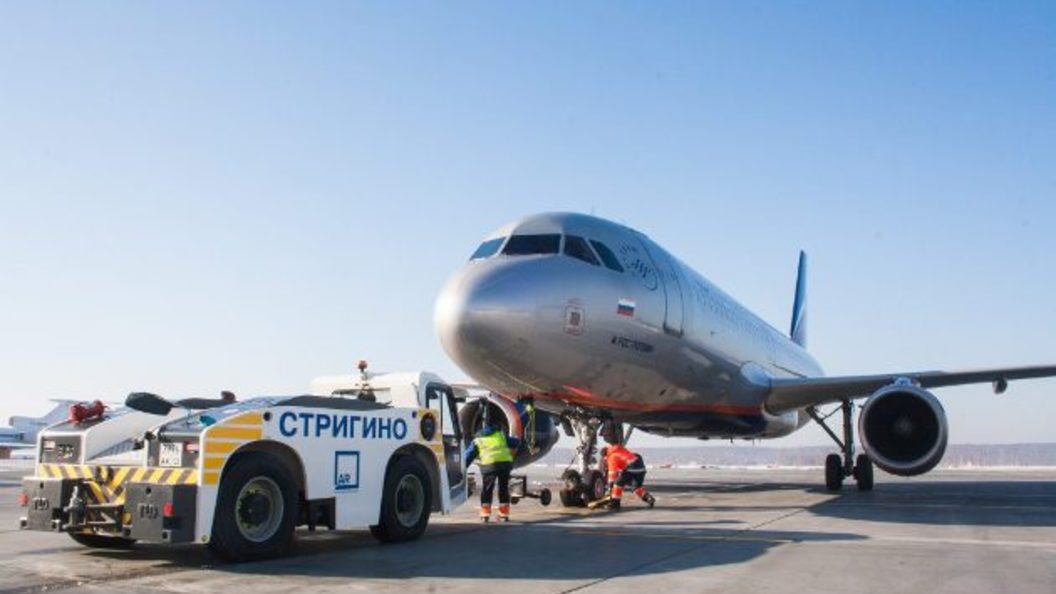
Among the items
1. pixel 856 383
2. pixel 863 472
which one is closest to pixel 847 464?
pixel 863 472

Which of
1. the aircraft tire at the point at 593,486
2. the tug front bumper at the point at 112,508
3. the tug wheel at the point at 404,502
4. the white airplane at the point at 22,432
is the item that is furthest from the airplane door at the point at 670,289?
the white airplane at the point at 22,432

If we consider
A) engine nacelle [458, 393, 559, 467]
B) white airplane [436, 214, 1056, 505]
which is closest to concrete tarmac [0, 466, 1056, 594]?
white airplane [436, 214, 1056, 505]

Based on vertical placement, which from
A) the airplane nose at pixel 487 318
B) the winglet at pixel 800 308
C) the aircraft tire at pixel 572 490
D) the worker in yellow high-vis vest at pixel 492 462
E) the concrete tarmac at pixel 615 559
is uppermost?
the winglet at pixel 800 308

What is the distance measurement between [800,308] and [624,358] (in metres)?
24.4

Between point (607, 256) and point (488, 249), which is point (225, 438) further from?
point (607, 256)

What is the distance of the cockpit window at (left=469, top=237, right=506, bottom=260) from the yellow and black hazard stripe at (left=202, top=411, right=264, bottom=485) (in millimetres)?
5237

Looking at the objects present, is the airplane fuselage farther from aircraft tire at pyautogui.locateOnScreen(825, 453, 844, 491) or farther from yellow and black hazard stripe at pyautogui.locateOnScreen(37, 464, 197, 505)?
yellow and black hazard stripe at pyautogui.locateOnScreen(37, 464, 197, 505)

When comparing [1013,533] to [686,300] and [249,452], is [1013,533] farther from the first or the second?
[249,452]

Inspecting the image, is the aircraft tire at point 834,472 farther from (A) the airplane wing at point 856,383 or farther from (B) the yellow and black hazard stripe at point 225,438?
(B) the yellow and black hazard stripe at point 225,438

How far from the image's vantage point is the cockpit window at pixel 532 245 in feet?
40.9

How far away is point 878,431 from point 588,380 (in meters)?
5.28

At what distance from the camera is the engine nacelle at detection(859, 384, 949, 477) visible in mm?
14008

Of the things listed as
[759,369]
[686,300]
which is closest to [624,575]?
[686,300]

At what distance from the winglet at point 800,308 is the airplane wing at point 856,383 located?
51.9ft
